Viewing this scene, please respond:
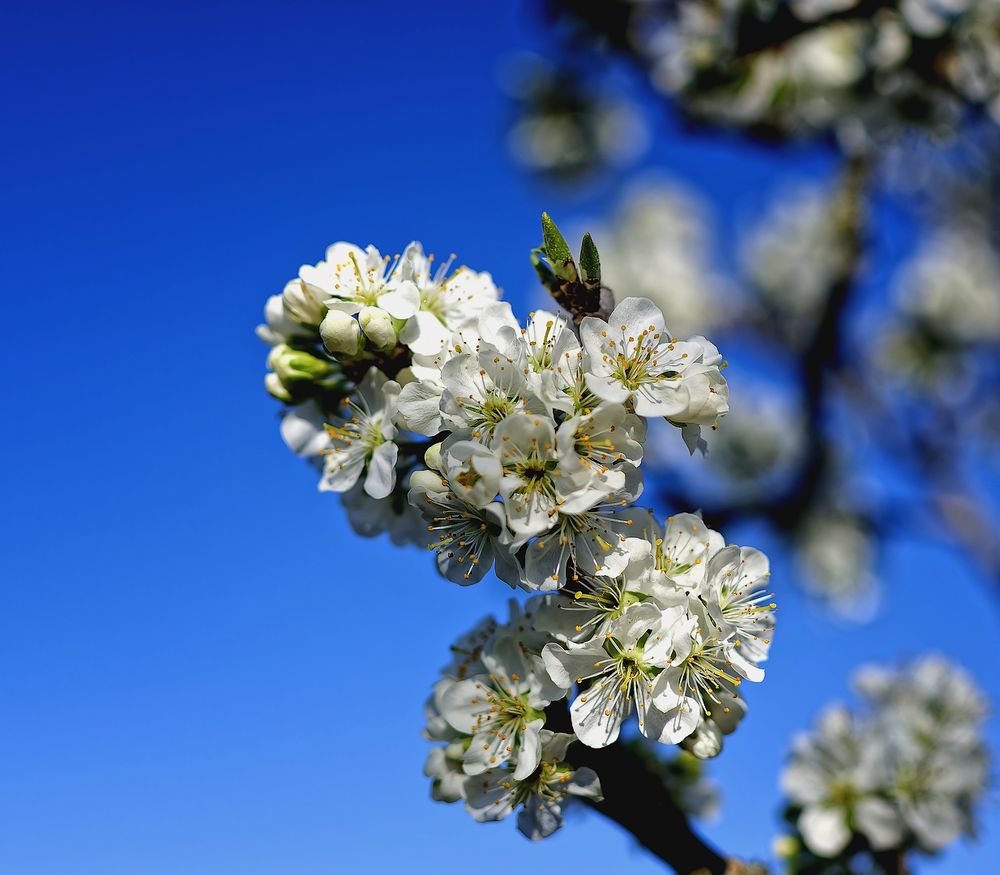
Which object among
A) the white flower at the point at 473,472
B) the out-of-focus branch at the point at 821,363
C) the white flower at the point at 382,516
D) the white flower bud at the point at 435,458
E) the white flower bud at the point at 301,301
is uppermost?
the out-of-focus branch at the point at 821,363

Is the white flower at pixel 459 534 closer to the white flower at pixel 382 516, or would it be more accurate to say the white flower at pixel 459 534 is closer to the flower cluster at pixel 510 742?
the flower cluster at pixel 510 742

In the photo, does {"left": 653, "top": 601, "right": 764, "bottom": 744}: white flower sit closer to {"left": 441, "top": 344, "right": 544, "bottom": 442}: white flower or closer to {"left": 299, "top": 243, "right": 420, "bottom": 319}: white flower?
{"left": 441, "top": 344, "right": 544, "bottom": 442}: white flower

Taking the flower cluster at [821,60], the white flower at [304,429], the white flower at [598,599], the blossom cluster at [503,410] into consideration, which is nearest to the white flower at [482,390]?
the blossom cluster at [503,410]

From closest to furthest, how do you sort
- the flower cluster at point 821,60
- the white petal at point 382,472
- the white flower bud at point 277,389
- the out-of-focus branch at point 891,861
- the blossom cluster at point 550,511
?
1. the blossom cluster at point 550,511
2. the white petal at point 382,472
3. the white flower bud at point 277,389
4. the out-of-focus branch at point 891,861
5. the flower cluster at point 821,60

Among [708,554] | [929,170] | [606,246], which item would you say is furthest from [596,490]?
[606,246]

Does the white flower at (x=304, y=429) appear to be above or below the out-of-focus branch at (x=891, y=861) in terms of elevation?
above

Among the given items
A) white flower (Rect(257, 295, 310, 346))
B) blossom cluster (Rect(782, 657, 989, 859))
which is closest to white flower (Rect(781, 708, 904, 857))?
blossom cluster (Rect(782, 657, 989, 859))

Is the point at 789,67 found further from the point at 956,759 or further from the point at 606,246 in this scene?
the point at 606,246

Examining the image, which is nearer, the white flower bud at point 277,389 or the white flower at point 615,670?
the white flower at point 615,670
